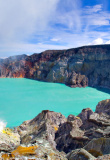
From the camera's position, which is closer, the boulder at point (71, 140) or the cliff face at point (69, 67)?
the boulder at point (71, 140)

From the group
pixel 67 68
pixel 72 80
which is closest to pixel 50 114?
pixel 72 80

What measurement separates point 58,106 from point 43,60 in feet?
77.5

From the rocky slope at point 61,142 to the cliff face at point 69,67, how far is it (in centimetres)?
1823

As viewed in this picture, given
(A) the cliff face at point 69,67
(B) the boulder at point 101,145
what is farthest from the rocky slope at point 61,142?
(A) the cliff face at point 69,67

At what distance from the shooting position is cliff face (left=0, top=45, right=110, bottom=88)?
29.2m

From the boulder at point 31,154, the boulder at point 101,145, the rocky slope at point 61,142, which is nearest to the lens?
the boulder at point 31,154

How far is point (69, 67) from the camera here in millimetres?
32719

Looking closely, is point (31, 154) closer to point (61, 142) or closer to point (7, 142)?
point (7, 142)

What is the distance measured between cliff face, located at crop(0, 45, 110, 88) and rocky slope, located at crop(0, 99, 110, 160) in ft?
59.8

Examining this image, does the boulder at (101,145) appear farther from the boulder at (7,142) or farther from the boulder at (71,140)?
the boulder at (7,142)

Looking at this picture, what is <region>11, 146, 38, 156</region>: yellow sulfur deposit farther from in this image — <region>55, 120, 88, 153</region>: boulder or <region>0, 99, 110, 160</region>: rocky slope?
<region>55, 120, 88, 153</region>: boulder

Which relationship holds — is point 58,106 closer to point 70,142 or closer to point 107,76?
point 70,142

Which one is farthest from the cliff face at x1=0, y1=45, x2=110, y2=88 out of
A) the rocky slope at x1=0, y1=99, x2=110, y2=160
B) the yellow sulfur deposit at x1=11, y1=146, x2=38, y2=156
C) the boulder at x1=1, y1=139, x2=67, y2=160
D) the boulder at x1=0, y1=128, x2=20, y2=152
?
the yellow sulfur deposit at x1=11, y1=146, x2=38, y2=156

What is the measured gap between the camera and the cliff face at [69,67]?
95.8 ft
